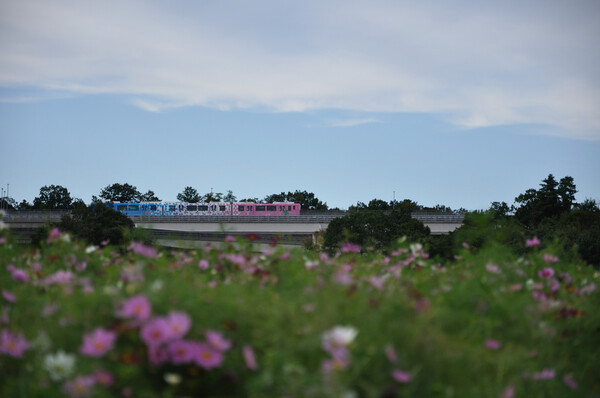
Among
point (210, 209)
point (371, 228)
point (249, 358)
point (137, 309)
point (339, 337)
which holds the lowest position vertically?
point (371, 228)

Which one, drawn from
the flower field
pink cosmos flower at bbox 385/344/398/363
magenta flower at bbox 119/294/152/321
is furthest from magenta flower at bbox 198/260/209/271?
pink cosmos flower at bbox 385/344/398/363

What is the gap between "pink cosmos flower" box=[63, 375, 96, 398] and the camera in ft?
9.26

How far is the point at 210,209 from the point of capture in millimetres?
67250

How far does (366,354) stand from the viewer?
3.07 meters

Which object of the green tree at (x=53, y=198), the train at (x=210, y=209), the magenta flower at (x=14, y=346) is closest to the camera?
the magenta flower at (x=14, y=346)

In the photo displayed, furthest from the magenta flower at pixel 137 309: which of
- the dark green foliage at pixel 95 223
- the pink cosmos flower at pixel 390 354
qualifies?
the dark green foliage at pixel 95 223

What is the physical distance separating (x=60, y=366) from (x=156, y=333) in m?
0.49

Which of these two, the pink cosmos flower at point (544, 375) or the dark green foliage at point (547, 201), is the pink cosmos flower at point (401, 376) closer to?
the pink cosmos flower at point (544, 375)

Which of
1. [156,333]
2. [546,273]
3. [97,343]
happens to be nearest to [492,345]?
[156,333]

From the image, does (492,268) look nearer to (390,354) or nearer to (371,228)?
(390,354)

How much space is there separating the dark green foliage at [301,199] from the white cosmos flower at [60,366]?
104353 mm

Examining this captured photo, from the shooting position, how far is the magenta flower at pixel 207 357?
118 inches

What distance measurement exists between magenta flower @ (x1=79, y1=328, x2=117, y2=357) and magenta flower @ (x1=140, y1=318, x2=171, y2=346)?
159 mm

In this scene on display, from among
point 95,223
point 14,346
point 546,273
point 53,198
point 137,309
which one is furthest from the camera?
point 53,198
